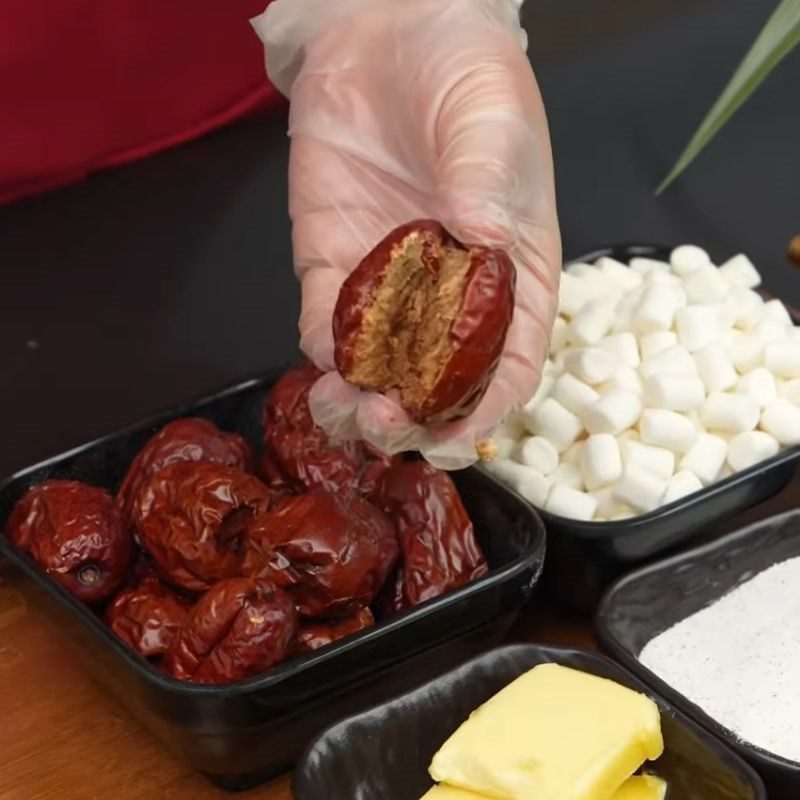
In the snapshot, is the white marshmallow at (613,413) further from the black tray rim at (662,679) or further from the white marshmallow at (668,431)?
the black tray rim at (662,679)

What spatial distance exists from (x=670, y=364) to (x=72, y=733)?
0.50 metres

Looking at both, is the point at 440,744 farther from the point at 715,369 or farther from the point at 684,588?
the point at 715,369

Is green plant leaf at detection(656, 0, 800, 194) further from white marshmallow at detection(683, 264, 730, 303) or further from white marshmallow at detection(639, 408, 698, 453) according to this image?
white marshmallow at detection(683, 264, 730, 303)

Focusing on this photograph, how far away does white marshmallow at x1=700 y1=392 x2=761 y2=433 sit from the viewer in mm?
1028

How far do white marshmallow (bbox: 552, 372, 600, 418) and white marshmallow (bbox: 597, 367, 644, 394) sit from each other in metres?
0.01

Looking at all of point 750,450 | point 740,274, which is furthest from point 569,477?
point 740,274

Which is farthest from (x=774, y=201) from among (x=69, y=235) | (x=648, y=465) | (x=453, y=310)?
(x=453, y=310)

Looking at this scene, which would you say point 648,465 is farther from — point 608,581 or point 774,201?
point 774,201

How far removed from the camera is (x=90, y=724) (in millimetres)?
888

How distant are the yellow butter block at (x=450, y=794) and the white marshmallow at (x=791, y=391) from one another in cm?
45

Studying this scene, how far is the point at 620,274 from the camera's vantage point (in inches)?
47.4

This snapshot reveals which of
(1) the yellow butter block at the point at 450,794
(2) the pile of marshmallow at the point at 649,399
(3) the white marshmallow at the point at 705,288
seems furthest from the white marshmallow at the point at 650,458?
(1) the yellow butter block at the point at 450,794

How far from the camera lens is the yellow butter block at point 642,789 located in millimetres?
776

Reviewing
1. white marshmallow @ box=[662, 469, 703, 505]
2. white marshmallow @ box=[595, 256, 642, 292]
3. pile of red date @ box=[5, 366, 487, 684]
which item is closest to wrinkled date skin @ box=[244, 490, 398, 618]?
pile of red date @ box=[5, 366, 487, 684]
